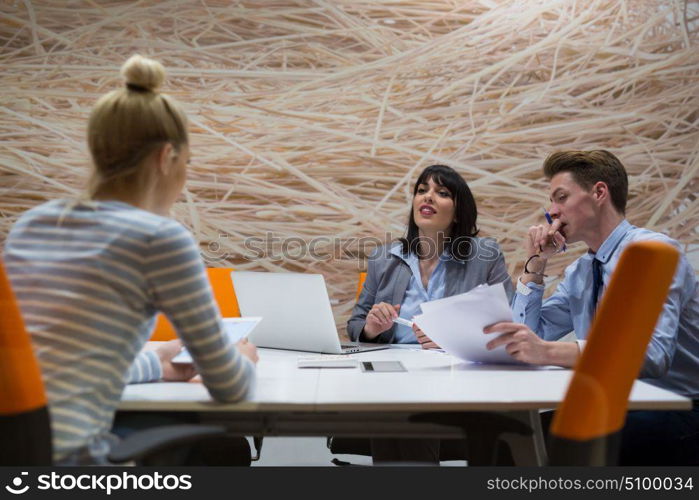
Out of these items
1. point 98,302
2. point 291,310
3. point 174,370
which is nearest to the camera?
point 98,302

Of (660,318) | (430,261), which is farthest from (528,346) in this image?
(430,261)

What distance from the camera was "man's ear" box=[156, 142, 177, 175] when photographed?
129cm

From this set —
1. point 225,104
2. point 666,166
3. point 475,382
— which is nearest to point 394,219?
point 225,104

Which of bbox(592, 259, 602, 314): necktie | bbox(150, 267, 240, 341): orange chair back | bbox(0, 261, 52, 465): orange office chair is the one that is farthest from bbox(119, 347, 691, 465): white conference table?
bbox(150, 267, 240, 341): orange chair back

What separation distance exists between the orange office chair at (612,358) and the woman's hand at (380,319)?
1291 mm

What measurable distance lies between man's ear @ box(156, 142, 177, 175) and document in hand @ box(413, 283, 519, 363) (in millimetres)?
675

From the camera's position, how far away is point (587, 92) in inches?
154

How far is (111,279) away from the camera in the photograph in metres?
1.16

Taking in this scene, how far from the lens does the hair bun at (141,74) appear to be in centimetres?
127

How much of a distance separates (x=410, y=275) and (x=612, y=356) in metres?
→ 1.78

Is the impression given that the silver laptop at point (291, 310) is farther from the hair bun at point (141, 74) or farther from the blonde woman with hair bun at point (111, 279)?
the hair bun at point (141, 74)

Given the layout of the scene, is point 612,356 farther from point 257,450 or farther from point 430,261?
point 430,261

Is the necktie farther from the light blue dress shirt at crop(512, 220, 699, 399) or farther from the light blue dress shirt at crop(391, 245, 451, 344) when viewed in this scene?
the light blue dress shirt at crop(391, 245, 451, 344)

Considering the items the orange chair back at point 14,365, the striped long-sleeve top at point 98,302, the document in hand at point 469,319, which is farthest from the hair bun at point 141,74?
the document in hand at point 469,319
